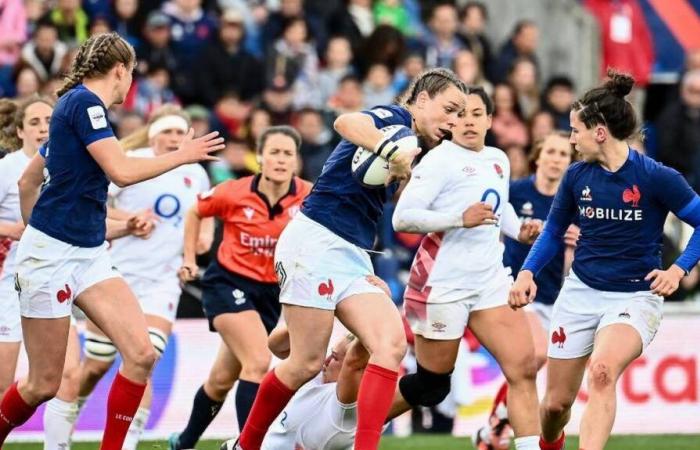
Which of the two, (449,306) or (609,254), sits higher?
(609,254)

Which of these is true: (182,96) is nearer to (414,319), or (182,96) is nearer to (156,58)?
(156,58)

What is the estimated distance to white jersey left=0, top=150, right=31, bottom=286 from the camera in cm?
958

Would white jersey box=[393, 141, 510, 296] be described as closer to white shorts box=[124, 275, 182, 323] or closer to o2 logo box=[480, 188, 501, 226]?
o2 logo box=[480, 188, 501, 226]

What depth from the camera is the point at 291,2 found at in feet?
54.6

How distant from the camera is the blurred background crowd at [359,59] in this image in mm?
15164

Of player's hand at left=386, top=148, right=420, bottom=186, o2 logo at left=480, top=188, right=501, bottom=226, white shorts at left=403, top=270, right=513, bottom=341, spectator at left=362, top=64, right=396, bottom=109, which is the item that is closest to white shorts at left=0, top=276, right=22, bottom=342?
white shorts at left=403, top=270, right=513, bottom=341

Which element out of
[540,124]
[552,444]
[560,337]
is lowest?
[552,444]

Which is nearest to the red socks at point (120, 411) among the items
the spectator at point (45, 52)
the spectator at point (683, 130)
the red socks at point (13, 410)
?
the red socks at point (13, 410)

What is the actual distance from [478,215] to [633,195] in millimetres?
888

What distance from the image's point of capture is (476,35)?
1764 centimetres

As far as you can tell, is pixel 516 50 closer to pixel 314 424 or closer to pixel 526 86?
pixel 526 86

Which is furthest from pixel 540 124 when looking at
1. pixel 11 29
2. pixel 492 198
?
pixel 492 198

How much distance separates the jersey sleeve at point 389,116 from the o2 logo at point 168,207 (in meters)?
3.22

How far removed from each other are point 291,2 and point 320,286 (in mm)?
8756
